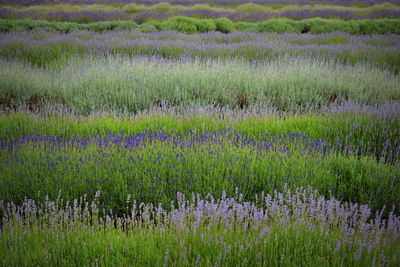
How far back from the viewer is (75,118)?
506cm

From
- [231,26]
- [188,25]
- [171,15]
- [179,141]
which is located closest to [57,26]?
[188,25]

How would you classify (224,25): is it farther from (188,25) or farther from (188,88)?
(188,88)

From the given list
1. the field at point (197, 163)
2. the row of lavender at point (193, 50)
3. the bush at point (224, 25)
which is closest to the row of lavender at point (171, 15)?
the bush at point (224, 25)

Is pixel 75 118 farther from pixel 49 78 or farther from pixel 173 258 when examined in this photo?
pixel 173 258

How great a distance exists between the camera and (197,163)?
356 cm

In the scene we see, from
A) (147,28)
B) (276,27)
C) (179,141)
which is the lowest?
(179,141)

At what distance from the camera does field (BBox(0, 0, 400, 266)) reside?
2.31 m

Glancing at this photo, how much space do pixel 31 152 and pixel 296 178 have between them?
2688 millimetres

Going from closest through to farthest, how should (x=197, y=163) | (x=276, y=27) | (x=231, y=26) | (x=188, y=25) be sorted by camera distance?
(x=197, y=163)
(x=188, y=25)
(x=276, y=27)
(x=231, y=26)

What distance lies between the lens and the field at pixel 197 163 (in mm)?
2314

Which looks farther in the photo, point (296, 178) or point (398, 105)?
point (398, 105)

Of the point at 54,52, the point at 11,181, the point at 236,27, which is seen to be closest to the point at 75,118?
the point at 11,181

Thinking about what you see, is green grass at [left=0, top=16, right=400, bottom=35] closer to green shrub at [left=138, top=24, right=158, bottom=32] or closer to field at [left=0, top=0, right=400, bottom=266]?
green shrub at [left=138, top=24, right=158, bottom=32]

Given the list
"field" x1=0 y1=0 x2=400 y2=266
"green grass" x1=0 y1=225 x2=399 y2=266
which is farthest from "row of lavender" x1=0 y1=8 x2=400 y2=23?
"green grass" x1=0 y1=225 x2=399 y2=266
